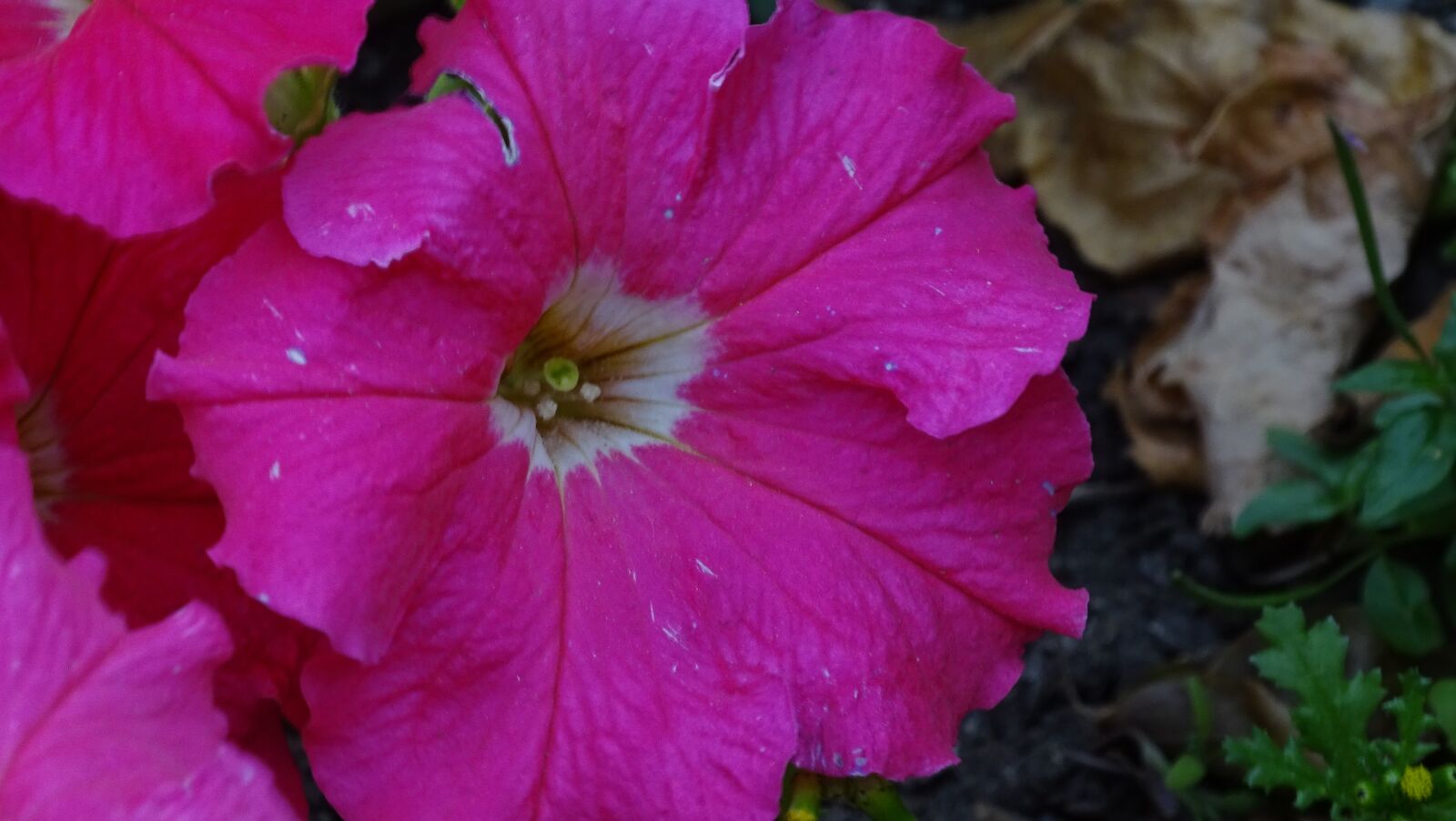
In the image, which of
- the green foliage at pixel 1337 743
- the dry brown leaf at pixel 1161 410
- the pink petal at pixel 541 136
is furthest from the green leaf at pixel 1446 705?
the pink petal at pixel 541 136

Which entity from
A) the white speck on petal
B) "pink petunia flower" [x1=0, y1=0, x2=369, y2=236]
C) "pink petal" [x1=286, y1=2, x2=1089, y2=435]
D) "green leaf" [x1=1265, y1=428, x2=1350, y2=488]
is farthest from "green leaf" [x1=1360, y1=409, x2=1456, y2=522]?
"pink petunia flower" [x1=0, y1=0, x2=369, y2=236]

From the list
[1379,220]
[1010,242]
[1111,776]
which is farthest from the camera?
→ [1379,220]

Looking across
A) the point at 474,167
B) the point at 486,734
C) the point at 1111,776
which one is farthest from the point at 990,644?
the point at 1111,776

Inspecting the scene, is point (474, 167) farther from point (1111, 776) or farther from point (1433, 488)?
point (1111, 776)

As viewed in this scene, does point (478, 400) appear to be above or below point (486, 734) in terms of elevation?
above

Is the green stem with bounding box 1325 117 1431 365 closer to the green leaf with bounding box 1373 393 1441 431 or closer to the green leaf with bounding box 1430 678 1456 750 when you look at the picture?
the green leaf with bounding box 1373 393 1441 431

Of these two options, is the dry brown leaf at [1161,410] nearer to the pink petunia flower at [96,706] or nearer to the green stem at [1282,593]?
the green stem at [1282,593]

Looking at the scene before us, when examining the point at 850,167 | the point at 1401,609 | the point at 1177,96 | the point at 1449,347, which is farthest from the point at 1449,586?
the point at 850,167
